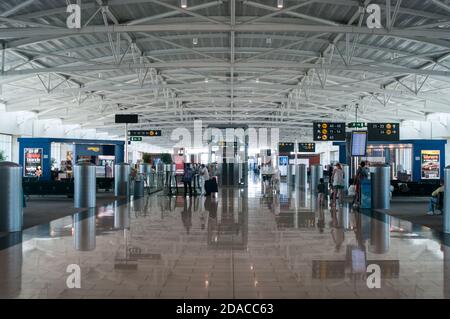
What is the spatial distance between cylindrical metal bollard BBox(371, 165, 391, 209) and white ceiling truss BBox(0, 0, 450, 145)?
437 cm

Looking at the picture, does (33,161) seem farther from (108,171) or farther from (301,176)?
(301,176)

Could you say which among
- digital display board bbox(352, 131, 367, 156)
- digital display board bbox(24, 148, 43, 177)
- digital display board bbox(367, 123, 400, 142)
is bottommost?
digital display board bbox(24, 148, 43, 177)

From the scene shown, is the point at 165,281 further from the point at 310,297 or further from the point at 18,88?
the point at 18,88

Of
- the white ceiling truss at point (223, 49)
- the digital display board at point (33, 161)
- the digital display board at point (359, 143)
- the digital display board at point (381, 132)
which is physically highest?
the white ceiling truss at point (223, 49)

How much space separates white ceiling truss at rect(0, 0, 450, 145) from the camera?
14664 mm

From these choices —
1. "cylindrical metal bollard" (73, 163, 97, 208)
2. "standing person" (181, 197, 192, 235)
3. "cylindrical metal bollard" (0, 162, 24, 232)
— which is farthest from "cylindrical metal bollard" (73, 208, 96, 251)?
"standing person" (181, 197, 192, 235)

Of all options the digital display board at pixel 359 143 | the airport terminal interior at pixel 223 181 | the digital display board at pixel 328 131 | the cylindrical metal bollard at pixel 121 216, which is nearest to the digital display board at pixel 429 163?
the airport terminal interior at pixel 223 181

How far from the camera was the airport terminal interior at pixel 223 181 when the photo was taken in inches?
234

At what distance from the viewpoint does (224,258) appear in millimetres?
7066

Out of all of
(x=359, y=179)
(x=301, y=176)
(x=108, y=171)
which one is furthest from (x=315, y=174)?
(x=108, y=171)

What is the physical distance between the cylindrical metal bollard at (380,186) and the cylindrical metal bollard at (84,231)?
899cm

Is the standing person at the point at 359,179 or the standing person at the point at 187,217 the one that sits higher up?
the standing person at the point at 359,179

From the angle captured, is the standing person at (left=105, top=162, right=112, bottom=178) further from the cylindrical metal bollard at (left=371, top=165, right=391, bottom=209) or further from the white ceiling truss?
the cylindrical metal bollard at (left=371, top=165, right=391, bottom=209)

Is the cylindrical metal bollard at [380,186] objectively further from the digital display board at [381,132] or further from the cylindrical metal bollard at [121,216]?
the digital display board at [381,132]
